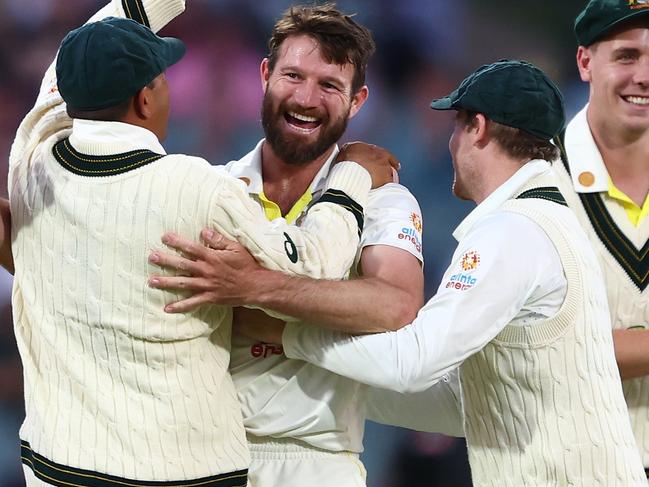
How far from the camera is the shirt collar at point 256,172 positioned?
9.51 feet

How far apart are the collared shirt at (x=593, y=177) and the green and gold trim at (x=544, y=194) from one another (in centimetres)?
50

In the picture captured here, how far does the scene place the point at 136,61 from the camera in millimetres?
2336

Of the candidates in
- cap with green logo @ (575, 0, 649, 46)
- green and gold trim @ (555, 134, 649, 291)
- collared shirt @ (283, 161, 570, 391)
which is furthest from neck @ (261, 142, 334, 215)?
cap with green logo @ (575, 0, 649, 46)

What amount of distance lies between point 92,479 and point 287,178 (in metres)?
1.08

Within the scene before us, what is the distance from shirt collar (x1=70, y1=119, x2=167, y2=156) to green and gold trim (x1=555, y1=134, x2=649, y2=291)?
136 cm

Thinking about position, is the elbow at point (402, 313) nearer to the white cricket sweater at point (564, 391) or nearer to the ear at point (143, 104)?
the white cricket sweater at point (564, 391)

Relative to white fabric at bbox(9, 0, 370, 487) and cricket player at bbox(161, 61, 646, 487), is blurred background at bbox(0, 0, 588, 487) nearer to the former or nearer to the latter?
cricket player at bbox(161, 61, 646, 487)

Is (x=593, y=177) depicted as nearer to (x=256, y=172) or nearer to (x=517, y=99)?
(x=517, y=99)

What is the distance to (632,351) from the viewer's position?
2811mm

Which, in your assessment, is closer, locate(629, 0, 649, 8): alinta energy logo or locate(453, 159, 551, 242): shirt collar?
locate(453, 159, 551, 242): shirt collar

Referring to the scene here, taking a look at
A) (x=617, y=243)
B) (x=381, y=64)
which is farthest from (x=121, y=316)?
(x=381, y=64)

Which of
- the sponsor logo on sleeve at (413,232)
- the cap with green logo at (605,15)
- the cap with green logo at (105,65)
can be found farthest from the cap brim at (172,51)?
the cap with green logo at (605,15)

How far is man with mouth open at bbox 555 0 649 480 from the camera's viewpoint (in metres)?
2.98

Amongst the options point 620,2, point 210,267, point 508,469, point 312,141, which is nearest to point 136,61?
point 210,267
